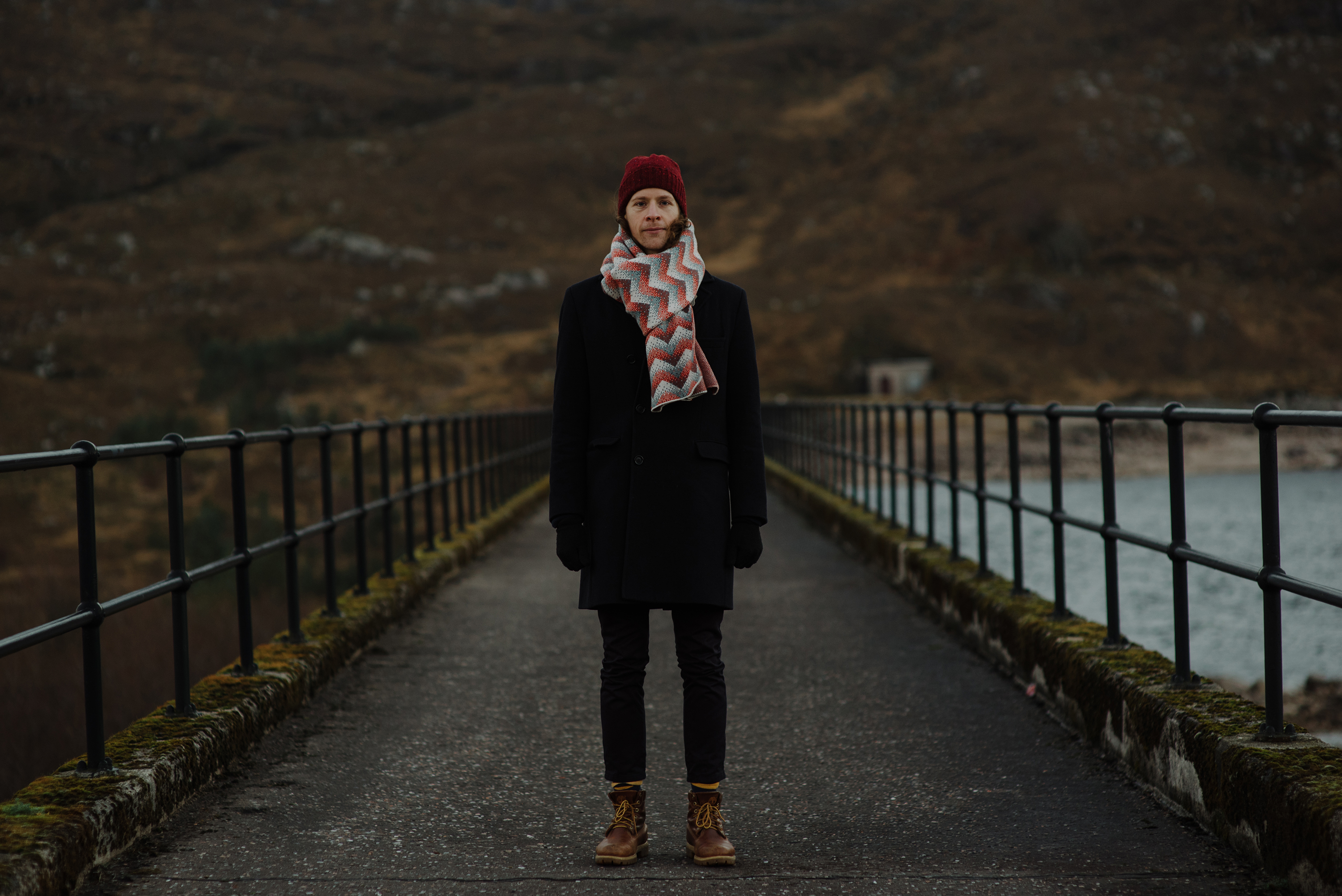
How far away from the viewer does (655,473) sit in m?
4.02

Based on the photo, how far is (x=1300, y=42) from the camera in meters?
118

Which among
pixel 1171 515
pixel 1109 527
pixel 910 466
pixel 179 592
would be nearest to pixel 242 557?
pixel 179 592

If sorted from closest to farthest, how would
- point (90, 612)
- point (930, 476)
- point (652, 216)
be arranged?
point (652, 216)
point (90, 612)
point (930, 476)

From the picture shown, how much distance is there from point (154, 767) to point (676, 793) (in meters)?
1.74

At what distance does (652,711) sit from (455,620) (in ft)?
9.28

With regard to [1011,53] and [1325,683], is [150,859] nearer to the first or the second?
[1325,683]

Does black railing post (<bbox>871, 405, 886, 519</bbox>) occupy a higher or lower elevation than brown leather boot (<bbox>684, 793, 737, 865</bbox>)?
higher

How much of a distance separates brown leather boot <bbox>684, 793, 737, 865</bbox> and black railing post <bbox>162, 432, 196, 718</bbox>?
6.58 ft

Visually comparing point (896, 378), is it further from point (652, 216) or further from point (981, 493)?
point (652, 216)

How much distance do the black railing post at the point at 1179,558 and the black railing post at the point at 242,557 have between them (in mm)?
3580

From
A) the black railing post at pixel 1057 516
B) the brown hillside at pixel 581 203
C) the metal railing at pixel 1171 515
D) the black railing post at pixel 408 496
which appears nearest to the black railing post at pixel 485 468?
the black railing post at pixel 408 496

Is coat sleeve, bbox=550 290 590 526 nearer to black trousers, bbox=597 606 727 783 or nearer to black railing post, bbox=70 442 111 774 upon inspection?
black trousers, bbox=597 606 727 783

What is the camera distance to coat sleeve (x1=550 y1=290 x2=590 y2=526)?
405 centimetres

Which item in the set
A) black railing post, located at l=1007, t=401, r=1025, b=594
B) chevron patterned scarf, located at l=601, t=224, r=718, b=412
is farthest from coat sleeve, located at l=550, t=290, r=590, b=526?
black railing post, located at l=1007, t=401, r=1025, b=594
